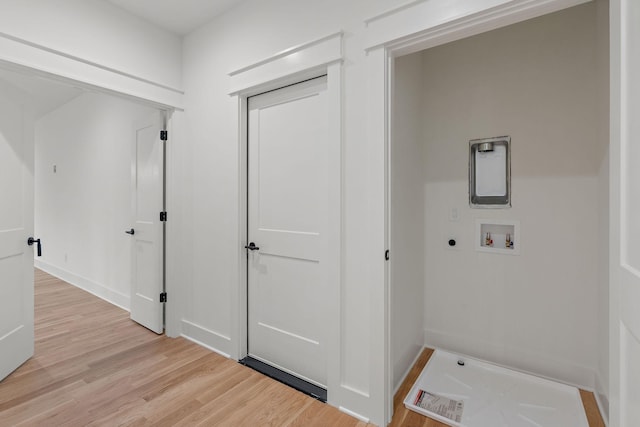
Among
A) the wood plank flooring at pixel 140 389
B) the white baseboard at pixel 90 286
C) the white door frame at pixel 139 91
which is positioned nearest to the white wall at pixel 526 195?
the wood plank flooring at pixel 140 389

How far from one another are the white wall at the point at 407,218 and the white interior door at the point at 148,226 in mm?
2129

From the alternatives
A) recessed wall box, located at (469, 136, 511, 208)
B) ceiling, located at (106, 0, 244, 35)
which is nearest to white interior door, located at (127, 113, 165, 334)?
ceiling, located at (106, 0, 244, 35)

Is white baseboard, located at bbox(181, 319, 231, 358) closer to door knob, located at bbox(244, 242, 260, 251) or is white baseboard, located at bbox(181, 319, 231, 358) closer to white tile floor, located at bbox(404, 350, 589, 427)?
door knob, located at bbox(244, 242, 260, 251)

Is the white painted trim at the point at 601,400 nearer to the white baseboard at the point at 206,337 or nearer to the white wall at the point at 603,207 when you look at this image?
the white wall at the point at 603,207

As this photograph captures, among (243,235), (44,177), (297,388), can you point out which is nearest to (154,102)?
(243,235)

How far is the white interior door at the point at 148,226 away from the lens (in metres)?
2.87

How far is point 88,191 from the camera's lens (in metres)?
4.21

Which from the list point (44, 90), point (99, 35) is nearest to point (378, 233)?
point (99, 35)

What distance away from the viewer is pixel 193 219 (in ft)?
8.97

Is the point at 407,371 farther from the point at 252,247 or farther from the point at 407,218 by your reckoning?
the point at 252,247

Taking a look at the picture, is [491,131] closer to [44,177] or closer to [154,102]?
[154,102]

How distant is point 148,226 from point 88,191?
200 centimetres

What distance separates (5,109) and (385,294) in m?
2.87
